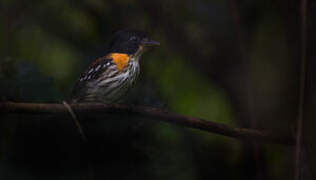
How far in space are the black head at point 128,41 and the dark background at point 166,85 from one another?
16cm

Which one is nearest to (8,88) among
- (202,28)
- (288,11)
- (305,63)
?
(305,63)

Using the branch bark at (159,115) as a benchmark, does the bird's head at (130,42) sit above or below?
above

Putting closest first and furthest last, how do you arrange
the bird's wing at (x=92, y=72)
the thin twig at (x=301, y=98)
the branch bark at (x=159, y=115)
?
1. the thin twig at (x=301, y=98)
2. the branch bark at (x=159, y=115)
3. the bird's wing at (x=92, y=72)

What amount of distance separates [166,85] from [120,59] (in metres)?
0.40

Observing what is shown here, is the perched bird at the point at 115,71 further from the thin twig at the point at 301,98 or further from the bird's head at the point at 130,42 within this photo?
the thin twig at the point at 301,98

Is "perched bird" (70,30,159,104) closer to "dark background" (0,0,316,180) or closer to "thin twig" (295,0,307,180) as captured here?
"dark background" (0,0,316,180)

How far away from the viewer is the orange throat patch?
11.1ft

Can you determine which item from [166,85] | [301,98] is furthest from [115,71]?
[301,98]

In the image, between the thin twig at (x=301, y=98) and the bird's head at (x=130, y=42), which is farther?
the bird's head at (x=130, y=42)

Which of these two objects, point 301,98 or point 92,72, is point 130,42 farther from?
point 301,98

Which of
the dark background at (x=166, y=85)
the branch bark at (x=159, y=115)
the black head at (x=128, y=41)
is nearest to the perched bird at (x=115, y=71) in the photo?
the black head at (x=128, y=41)

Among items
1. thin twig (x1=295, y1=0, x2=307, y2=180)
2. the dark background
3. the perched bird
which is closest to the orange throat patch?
the perched bird

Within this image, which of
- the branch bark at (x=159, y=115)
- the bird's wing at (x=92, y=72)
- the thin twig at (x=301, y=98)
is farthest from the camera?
the bird's wing at (x=92, y=72)

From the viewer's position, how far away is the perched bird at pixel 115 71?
3.31 meters
